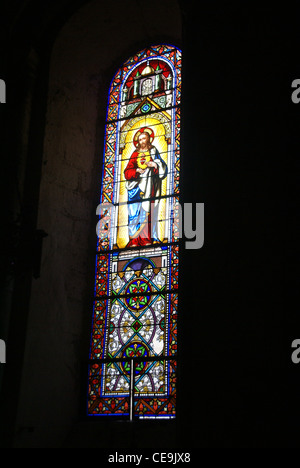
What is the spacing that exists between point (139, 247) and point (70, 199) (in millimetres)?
919

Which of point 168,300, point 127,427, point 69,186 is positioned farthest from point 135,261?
point 127,427

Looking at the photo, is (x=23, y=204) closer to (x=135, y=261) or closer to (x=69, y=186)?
(x=69, y=186)

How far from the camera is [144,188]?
7.18 m

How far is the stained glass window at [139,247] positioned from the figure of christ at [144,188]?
0.01 metres

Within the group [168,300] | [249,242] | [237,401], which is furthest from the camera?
[168,300]

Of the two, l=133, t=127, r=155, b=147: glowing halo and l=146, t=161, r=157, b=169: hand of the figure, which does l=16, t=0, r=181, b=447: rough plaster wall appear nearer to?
l=133, t=127, r=155, b=147: glowing halo

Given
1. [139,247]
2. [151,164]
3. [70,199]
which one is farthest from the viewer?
[151,164]

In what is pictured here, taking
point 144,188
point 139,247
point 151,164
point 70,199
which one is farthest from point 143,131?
point 139,247

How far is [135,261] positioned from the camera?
22.6ft

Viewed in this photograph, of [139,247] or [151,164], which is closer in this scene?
[139,247]

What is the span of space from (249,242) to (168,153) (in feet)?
8.25

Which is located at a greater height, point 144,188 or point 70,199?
point 144,188

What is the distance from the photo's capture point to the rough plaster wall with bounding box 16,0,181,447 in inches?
245

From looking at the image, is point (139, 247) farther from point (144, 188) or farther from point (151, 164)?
point (151, 164)
